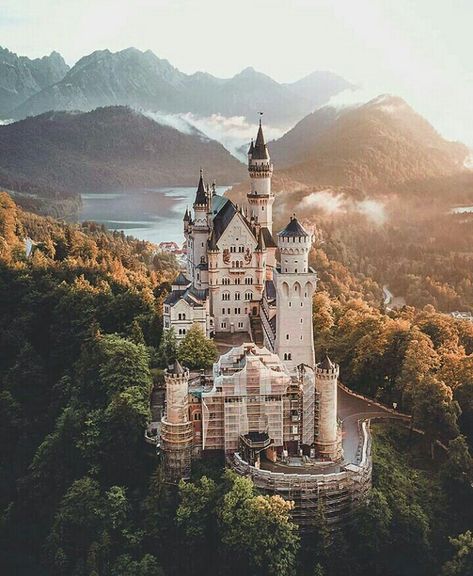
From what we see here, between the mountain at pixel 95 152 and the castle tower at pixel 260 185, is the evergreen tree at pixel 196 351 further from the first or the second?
the mountain at pixel 95 152

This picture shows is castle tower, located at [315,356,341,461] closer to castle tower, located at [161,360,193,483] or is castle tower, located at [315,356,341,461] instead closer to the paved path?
the paved path

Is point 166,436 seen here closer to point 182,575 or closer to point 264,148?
point 182,575

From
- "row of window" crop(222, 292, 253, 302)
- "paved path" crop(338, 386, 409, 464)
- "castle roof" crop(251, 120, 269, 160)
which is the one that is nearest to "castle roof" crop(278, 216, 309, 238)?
"paved path" crop(338, 386, 409, 464)

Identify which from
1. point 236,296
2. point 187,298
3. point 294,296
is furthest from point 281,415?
point 236,296

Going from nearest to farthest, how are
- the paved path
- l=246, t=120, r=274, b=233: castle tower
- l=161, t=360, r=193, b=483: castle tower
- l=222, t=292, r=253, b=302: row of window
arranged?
l=161, t=360, r=193, b=483: castle tower < the paved path < l=222, t=292, r=253, b=302: row of window < l=246, t=120, r=274, b=233: castle tower

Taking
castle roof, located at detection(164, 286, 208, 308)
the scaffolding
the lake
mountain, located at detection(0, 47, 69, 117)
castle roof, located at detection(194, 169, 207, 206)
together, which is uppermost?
mountain, located at detection(0, 47, 69, 117)

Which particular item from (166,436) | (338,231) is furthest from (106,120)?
(166,436)

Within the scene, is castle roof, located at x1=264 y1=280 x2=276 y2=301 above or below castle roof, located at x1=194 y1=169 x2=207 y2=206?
below

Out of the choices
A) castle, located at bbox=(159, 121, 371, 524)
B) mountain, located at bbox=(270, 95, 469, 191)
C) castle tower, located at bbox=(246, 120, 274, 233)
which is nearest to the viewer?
castle, located at bbox=(159, 121, 371, 524)
